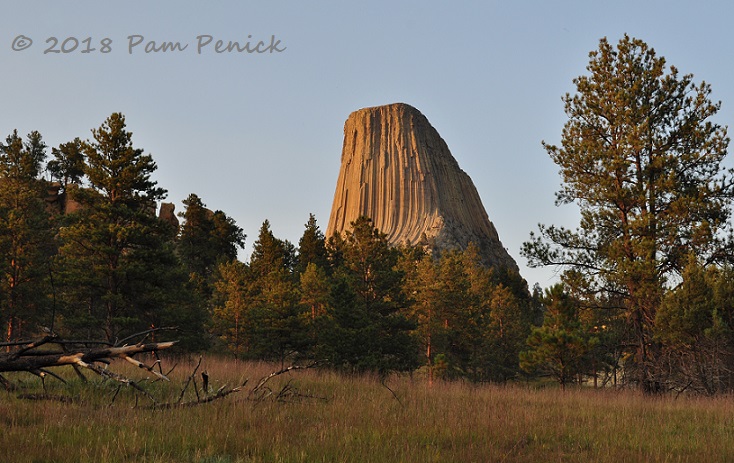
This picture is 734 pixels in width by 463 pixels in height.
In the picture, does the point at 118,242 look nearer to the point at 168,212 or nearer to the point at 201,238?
the point at 201,238

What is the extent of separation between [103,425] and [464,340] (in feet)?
118

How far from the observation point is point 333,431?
691 centimetres

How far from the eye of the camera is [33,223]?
32.3m

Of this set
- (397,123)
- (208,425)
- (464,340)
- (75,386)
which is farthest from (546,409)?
(397,123)

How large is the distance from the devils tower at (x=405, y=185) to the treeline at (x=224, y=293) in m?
67.2

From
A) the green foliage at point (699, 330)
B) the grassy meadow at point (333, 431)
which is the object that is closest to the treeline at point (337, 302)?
the green foliage at point (699, 330)

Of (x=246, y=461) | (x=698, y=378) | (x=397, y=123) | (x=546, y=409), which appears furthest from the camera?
(x=397, y=123)

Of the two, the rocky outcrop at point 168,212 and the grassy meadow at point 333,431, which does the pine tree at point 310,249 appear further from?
the grassy meadow at point 333,431

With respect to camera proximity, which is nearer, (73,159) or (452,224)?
(73,159)

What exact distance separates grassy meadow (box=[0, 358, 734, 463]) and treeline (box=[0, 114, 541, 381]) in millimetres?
12650

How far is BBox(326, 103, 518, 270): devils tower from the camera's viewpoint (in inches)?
4611

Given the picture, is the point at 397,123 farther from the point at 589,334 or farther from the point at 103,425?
the point at 103,425

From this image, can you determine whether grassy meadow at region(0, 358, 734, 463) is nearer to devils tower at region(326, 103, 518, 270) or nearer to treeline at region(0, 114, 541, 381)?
treeline at region(0, 114, 541, 381)

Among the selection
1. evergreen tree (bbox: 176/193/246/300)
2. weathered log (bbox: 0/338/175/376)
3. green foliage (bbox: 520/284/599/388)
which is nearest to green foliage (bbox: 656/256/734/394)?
green foliage (bbox: 520/284/599/388)
